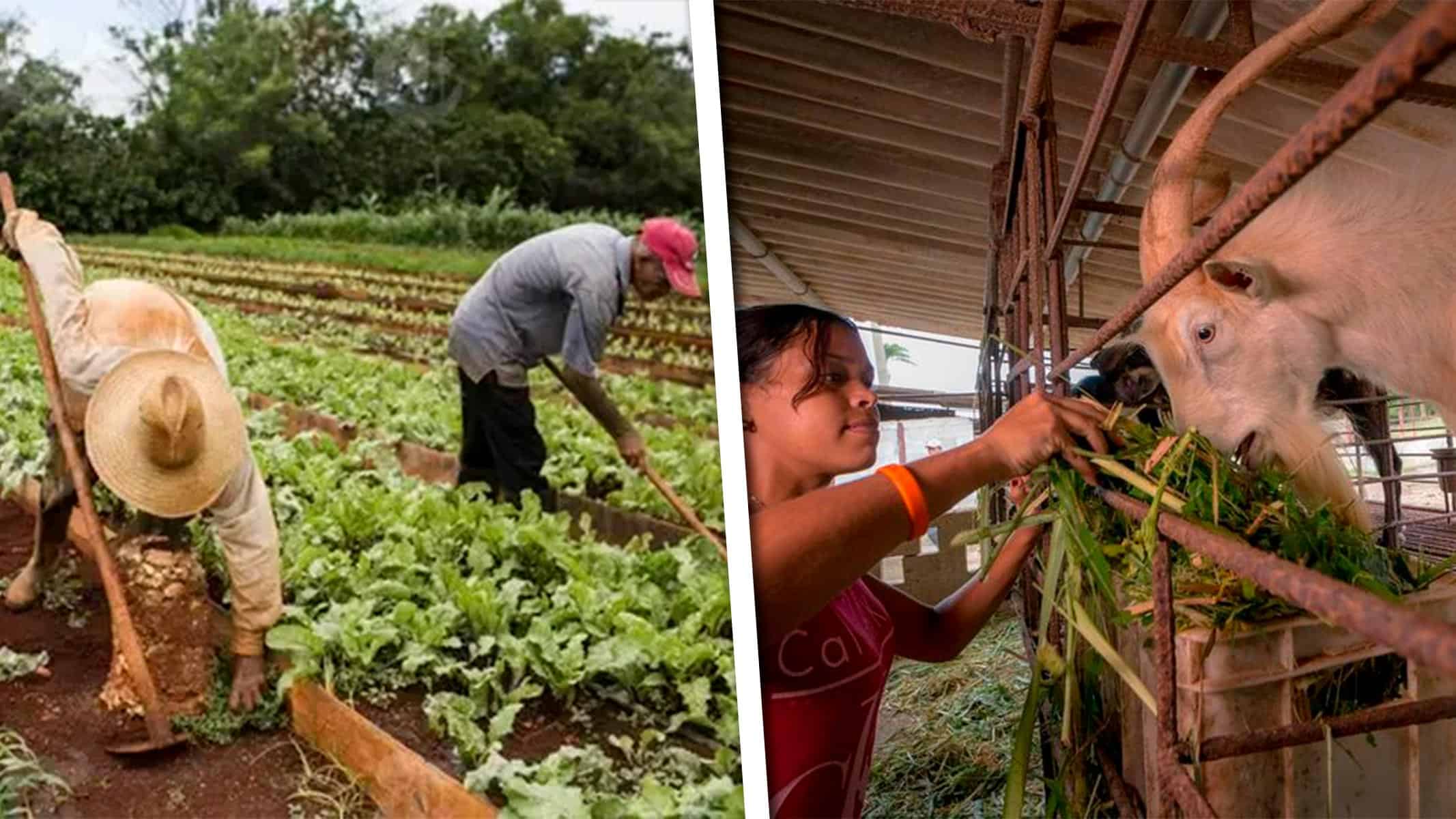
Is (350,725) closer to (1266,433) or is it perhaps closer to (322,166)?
(322,166)

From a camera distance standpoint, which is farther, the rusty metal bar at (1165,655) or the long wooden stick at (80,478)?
the long wooden stick at (80,478)

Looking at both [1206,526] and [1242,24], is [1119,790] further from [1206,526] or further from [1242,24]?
[1242,24]

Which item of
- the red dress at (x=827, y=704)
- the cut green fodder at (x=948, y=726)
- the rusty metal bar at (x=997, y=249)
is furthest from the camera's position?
the rusty metal bar at (x=997, y=249)

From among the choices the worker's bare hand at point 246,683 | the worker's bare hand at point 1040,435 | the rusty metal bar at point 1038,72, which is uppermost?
the rusty metal bar at point 1038,72

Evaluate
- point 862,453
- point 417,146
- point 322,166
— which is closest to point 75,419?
point 322,166

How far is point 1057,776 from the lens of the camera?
1.40 meters

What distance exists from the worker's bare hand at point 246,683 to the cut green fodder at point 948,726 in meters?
1.00

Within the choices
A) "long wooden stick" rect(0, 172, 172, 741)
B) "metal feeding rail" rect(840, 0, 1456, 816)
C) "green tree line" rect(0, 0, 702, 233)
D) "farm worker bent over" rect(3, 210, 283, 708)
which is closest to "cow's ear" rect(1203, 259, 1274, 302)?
"metal feeding rail" rect(840, 0, 1456, 816)

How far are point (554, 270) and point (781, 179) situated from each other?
29.4 inches

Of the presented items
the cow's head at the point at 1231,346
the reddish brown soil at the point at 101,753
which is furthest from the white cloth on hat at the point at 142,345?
the cow's head at the point at 1231,346

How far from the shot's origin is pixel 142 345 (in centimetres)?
169

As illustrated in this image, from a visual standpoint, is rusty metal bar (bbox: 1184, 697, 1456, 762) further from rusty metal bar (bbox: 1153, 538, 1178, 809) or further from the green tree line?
the green tree line

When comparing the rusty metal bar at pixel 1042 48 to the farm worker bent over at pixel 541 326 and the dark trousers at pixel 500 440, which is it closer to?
the farm worker bent over at pixel 541 326

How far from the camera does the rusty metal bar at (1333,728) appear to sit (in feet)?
2.47
